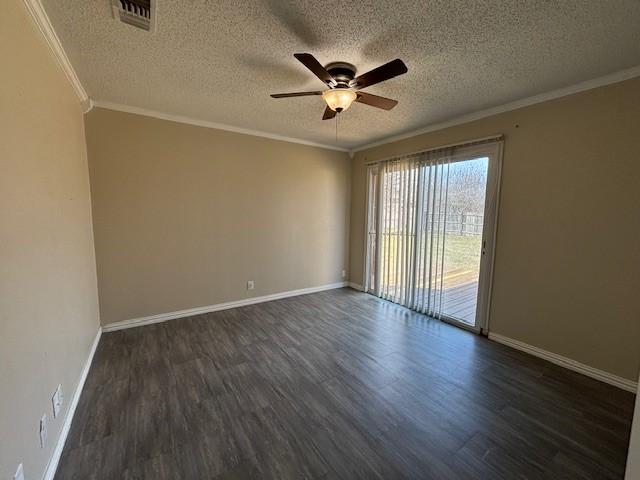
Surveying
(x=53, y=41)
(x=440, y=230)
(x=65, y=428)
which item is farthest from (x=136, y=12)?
(x=440, y=230)

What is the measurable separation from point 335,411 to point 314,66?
7.60 ft

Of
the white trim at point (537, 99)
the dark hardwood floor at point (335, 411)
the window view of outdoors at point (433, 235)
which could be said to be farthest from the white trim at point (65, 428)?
the white trim at point (537, 99)

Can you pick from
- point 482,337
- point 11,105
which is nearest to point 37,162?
point 11,105

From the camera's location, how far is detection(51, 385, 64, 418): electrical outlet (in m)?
1.53

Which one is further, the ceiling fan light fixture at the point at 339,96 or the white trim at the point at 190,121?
the white trim at the point at 190,121

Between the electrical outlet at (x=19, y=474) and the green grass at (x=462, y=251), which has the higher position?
the green grass at (x=462, y=251)

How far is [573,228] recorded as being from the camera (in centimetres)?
244

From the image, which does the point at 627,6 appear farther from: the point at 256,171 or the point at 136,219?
Result: the point at 136,219

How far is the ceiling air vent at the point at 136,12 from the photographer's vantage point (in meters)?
1.50

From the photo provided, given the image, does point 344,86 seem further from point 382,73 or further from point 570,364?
point 570,364

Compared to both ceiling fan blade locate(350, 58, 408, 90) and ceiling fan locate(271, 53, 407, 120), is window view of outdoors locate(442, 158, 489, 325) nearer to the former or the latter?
ceiling fan locate(271, 53, 407, 120)

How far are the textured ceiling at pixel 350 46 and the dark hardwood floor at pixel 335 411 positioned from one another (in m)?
2.51

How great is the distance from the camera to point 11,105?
1257 millimetres

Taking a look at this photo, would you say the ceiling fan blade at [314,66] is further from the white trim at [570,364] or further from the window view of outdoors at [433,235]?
the white trim at [570,364]
